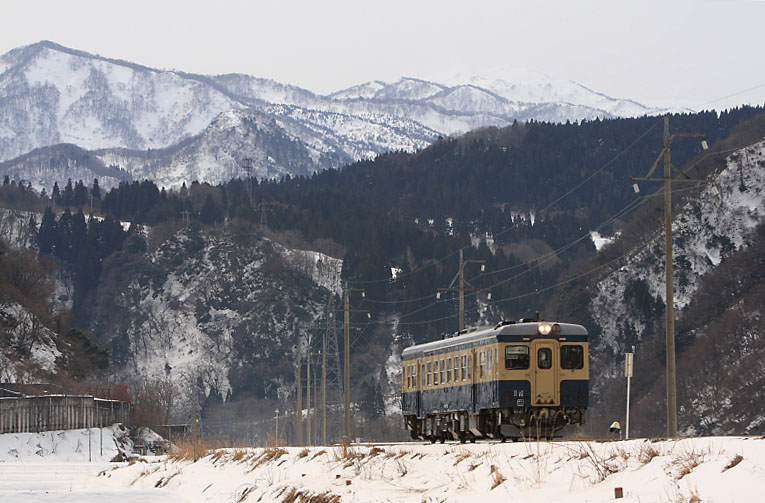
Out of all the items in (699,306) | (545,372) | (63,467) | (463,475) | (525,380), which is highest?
(699,306)

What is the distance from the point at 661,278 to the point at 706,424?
215ft

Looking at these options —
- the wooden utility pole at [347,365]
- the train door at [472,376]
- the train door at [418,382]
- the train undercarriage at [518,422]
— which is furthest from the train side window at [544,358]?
the wooden utility pole at [347,365]

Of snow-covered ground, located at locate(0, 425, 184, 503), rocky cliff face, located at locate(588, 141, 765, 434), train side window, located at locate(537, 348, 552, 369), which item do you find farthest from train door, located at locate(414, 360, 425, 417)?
rocky cliff face, located at locate(588, 141, 765, 434)

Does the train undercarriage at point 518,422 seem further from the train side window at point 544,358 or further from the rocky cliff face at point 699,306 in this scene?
the rocky cliff face at point 699,306

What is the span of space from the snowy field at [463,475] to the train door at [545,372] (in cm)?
666

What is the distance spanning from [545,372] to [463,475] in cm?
1381

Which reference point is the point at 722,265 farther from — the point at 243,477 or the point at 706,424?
the point at 243,477

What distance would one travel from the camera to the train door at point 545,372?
127 feet

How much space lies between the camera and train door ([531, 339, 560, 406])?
38750 millimetres

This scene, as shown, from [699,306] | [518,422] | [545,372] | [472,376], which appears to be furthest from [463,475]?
[699,306]

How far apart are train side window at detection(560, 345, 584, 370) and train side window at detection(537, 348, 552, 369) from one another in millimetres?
408

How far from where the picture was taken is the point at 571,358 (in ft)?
129

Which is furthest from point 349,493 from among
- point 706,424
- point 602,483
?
point 706,424

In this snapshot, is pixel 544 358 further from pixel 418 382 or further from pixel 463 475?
pixel 463 475
